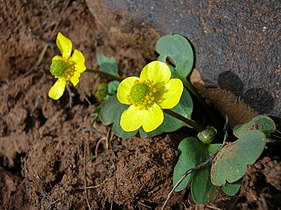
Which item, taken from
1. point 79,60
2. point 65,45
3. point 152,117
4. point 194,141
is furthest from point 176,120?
point 65,45

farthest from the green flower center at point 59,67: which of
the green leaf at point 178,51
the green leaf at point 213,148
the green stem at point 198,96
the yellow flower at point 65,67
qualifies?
the green leaf at point 213,148

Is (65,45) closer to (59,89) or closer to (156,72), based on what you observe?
(59,89)

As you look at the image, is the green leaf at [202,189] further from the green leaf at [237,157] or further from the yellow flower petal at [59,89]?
the yellow flower petal at [59,89]

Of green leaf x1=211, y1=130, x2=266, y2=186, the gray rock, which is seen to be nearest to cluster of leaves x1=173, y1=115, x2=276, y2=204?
green leaf x1=211, y1=130, x2=266, y2=186

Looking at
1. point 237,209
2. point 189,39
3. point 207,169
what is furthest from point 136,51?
point 237,209

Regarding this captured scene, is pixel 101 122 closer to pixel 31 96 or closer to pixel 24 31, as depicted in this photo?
pixel 31 96

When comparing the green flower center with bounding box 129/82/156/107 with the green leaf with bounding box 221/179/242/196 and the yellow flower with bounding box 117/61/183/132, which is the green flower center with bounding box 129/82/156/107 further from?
the green leaf with bounding box 221/179/242/196
